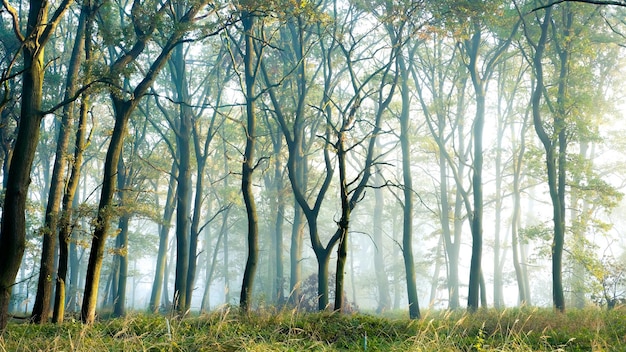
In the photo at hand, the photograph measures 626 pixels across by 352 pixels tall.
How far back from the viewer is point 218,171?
32969mm

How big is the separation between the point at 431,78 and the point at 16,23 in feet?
48.8

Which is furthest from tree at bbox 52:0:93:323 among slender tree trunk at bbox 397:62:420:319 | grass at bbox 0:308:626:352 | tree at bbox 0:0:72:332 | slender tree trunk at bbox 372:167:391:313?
slender tree trunk at bbox 372:167:391:313

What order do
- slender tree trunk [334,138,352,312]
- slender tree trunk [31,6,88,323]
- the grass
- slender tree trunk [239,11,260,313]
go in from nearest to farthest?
1. the grass
2. slender tree trunk [334,138,352,312]
3. slender tree trunk [31,6,88,323]
4. slender tree trunk [239,11,260,313]

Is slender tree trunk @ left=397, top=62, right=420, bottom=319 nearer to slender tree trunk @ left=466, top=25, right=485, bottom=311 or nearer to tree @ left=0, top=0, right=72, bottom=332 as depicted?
slender tree trunk @ left=466, top=25, right=485, bottom=311

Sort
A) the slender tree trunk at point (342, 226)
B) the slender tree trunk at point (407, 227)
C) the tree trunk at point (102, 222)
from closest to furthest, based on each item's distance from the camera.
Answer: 1. the slender tree trunk at point (342, 226)
2. the tree trunk at point (102, 222)
3. the slender tree trunk at point (407, 227)

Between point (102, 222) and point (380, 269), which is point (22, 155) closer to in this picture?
point (102, 222)

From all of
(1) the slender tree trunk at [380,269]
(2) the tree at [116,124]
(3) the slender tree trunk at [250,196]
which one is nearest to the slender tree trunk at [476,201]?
(3) the slender tree trunk at [250,196]

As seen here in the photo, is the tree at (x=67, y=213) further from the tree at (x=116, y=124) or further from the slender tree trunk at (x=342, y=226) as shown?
the slender tree trunk at (x=342, y=226)

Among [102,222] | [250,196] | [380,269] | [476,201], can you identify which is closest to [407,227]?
[476,201]

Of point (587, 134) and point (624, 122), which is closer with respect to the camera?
point (587, 134)

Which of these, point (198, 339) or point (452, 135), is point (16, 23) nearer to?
point (198, 339)

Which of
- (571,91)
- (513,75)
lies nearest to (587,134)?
(571,91)

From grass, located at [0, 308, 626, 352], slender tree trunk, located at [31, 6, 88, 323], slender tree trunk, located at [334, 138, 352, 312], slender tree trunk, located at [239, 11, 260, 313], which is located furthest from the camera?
slender tree trunk, located at [239, 11, 260, 313]

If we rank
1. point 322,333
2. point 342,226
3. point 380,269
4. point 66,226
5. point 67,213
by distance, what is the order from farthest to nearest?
point 380,269 < point 66,226 < point 67,213 < point 342,226 < point 322,333
